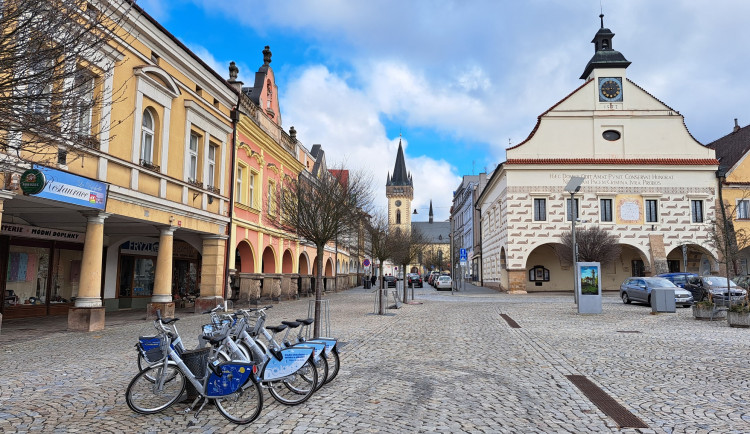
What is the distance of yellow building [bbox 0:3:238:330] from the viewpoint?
12680 millimetres

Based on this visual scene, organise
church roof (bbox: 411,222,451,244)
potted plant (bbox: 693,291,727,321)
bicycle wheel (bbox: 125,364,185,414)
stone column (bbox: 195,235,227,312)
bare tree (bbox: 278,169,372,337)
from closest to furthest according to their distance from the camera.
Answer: bicycle wheel (bbox: 125,364,185,414) → bare tree (bbox: 278,169,372,337) → potted plant (bbox: 693,291,727,321) → stone column (bbox: 195,235,227,312) → church roof (bbox: 411,222,451,244)

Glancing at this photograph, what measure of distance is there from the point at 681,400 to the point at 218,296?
1577cm

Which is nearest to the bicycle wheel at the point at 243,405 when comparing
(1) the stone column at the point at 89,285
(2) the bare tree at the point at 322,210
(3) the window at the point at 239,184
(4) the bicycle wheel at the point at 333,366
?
(4) the bicycle wheel at the point at 333,366

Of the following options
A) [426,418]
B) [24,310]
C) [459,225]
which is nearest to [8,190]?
[24,310]

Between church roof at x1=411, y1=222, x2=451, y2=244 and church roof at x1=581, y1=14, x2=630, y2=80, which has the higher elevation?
church roof at x1=581, y1=14, x2=630, y2=80

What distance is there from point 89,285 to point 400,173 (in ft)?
387

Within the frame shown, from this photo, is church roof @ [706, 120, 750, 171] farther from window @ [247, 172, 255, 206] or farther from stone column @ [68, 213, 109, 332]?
stone column @ [68, 213, 109, 332]

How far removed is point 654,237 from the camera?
39250 mm

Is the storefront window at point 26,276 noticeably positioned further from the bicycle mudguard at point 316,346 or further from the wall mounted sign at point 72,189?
the bicycle mudguard at point 316,346

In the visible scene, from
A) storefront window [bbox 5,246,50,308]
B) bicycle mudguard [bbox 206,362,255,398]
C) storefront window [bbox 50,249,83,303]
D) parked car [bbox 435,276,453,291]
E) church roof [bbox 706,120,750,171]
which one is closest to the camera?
bicycle mudguard [bbox 206,362,255,398]

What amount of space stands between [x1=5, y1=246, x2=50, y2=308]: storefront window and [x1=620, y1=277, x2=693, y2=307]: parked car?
2217cm

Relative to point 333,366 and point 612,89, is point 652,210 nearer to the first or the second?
point 612,89

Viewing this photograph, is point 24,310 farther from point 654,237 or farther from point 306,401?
point 654,237

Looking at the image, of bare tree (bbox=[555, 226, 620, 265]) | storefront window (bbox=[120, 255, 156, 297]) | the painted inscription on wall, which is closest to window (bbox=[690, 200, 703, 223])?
the painted inscription on wall
